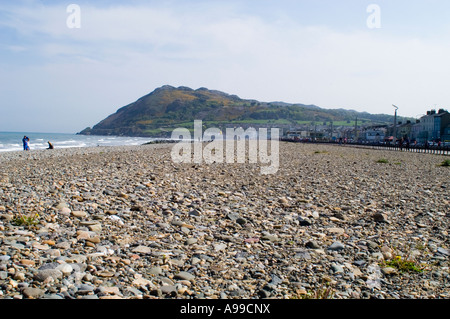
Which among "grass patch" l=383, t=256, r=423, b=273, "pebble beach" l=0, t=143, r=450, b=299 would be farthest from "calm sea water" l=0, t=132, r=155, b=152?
"grass patch" l=383, t=256, r=423, b=273

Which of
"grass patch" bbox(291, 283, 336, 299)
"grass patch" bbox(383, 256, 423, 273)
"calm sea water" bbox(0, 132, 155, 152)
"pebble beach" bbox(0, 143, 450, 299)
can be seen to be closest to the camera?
"grass patch" bbox(291, 283, 336, 299)

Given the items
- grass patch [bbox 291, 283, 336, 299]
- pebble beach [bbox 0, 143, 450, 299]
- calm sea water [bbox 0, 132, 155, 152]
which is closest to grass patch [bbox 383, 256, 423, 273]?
pebble beach [bbox 0, 143, 450, 299]

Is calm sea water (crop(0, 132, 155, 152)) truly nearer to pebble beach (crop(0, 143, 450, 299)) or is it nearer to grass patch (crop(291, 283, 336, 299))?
pebble beach (crop(0, 143, 450, 299))

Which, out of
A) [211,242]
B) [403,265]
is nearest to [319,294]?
[403,265]

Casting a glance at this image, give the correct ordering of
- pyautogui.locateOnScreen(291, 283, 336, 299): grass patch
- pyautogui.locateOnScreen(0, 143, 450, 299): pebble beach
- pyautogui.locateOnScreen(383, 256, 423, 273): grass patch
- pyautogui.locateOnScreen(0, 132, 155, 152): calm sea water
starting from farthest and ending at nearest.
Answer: pyautogui.locateOnScreen(0, 132, 155, 152): calm sea water < pyautogui.locateOnScreen(383, 256, 423, 273): grass patch < pyautogui.locateOnScreen(0, 143, 450, 299): pebble beach < pyautogui.locateOnScreen(291, 283, 336, 299): grass patch

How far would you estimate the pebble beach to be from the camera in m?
4.39

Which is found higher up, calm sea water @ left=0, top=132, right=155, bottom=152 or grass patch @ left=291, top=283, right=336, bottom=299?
calm sea water @ left=0, top=132, right=155, bottom=152

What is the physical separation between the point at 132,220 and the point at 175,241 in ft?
4.43

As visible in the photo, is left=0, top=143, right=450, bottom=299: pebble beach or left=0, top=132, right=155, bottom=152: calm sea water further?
left=0, top=132, right=155, bottom=152: calm sea water

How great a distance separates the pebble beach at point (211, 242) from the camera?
4387 millimetres

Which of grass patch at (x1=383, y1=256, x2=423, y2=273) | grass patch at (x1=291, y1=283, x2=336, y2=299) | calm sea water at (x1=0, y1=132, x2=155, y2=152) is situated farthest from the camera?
calm sea water at (x1=0, y1=132, x2=155, y2=152)

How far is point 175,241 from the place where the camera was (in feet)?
19.8
